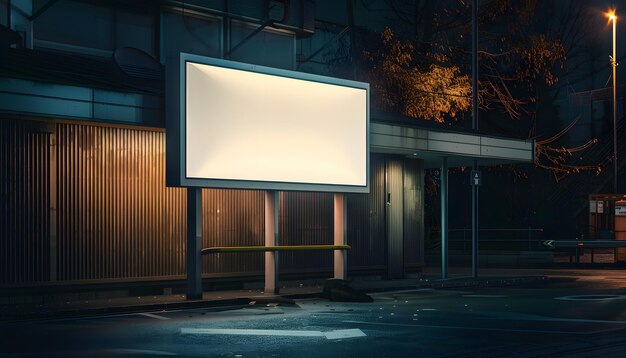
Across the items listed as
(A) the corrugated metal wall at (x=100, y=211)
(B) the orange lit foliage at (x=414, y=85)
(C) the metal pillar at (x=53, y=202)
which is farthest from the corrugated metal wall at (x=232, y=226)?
(B) the orange lit foliage at (x=414, y=85)

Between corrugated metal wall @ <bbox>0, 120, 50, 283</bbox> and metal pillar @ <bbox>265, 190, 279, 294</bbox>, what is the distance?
4.58 meters

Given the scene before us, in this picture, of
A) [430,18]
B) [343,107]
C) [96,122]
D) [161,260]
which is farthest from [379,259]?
[430,18]

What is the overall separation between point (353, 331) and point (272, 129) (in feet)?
24.6

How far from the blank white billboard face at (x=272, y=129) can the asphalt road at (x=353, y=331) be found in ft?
9.70

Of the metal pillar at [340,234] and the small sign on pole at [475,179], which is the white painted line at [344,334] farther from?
the small sign on pole at [475,179]

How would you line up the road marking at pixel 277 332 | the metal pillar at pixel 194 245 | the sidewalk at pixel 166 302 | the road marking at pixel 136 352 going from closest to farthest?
the road marking at pixel 136 352 < the road marking at pixel 277 332 < the sidewalk at pixel 166 302 < the metal pillar at pixel 194 245

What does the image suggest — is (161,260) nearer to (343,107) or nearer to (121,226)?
(121,226)

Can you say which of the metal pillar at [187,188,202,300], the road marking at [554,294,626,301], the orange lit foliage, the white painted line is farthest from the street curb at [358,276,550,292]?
the orange lit foliage

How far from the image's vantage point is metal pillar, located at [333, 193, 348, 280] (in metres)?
21.9

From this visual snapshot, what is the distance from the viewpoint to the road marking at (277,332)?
41.6 ft

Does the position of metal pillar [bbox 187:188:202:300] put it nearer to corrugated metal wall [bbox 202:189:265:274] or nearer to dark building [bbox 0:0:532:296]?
dark building [bbox 0:0:532:296]

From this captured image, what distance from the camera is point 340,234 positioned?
21.9m

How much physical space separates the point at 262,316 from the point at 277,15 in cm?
1469

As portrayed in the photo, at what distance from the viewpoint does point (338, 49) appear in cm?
3603
